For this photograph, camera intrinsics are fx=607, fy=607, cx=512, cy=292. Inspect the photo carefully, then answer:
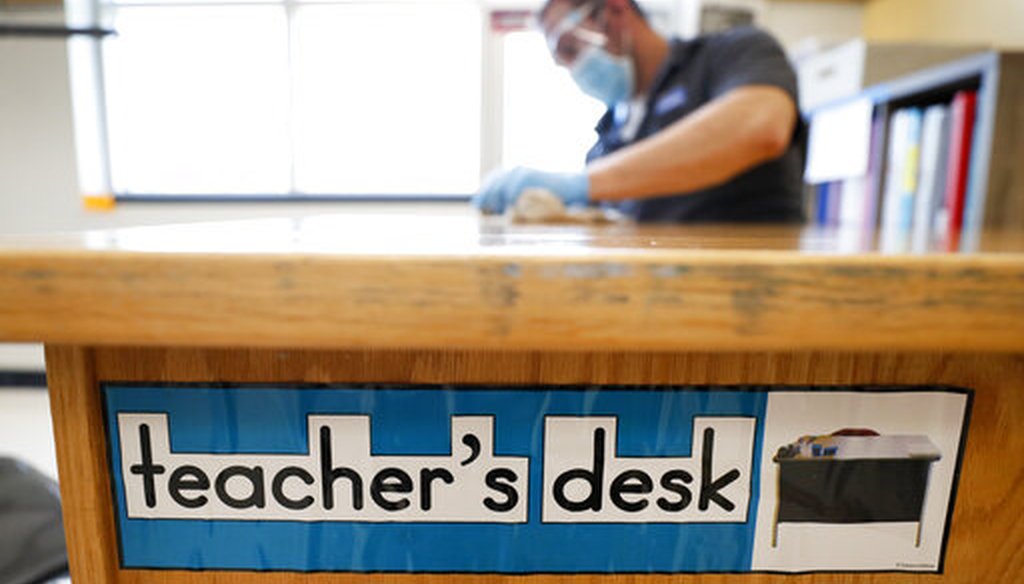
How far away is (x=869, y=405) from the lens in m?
0.36

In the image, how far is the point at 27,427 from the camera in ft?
7.81

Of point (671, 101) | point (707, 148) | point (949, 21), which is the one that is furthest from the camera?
point (949, 21)

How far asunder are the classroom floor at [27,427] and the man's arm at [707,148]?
1.84 metres

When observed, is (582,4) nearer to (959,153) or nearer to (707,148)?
(707,148)

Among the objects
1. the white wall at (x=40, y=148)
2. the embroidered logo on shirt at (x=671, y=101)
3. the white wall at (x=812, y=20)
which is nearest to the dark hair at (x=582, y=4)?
the embroidered logo on shirt at (x=671, y=101)

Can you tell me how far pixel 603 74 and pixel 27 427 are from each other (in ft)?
8.31

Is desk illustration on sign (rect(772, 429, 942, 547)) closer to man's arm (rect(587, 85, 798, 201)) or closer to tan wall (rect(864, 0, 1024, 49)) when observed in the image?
man's arm (rect(587, 85, 798, 201))

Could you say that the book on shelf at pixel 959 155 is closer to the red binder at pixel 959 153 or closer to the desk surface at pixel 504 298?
the red binder at pixel 959 153

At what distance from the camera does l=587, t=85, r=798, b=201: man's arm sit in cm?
108

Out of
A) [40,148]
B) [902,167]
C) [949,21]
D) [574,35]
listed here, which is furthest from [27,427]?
[949,21]

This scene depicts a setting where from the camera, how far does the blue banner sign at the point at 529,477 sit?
14.4 inches

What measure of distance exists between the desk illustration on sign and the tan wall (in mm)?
1928

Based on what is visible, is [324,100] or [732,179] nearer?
[732,179]

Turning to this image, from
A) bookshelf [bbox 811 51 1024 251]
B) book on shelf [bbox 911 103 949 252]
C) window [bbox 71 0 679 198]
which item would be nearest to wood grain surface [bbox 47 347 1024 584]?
bookshelf [bbox 811 51 1024 251]
